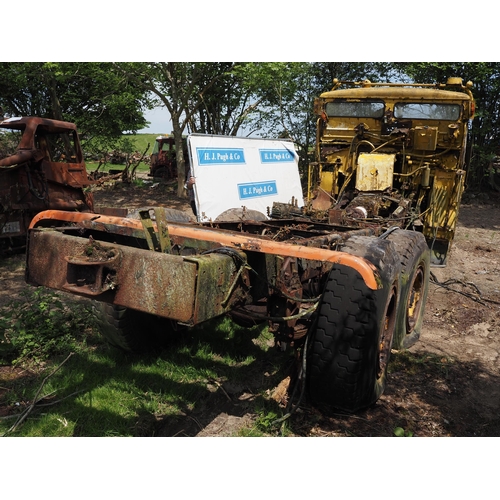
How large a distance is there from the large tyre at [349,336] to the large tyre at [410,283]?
626mm

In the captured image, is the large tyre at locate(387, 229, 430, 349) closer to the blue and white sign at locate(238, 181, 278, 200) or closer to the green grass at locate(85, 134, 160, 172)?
the blue and white sign at locate(238, 181, 278, 200)

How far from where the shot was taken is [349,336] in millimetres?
2896

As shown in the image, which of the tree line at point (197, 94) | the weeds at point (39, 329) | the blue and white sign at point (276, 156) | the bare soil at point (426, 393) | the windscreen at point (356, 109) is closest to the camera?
the bare soil at point (426, 393)

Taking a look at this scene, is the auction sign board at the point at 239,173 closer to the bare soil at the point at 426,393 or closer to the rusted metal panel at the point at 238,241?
the bare soil at the point at 426,393

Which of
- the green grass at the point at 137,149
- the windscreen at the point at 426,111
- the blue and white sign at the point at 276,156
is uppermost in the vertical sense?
the windscreen at the point at 426,111

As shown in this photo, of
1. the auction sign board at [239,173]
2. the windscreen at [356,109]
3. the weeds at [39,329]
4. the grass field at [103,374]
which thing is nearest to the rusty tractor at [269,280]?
the grass field at [103,374]

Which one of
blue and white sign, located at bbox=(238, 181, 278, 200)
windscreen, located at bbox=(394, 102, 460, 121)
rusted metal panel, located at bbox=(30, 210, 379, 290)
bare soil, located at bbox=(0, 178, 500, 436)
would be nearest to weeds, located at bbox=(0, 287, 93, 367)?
bare soil, located at bbox=(0, 178, 500, 436)

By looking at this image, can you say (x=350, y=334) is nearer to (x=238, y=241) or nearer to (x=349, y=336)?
(x=349, y=336)

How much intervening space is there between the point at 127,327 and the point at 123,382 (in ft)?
1.41

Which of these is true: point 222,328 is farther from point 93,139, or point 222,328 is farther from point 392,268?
point 93,139

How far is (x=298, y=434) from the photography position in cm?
305

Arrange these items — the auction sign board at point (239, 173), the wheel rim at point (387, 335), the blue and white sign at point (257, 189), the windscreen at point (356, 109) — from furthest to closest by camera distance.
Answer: the blue and white sign at point (257, 189) → the auction sign board at point (239, 173) → the windscreen at point (356, 109) → the wheel rim at point (387, 335)

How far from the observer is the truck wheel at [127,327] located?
379cm

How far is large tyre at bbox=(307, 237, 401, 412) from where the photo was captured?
9.46ft
